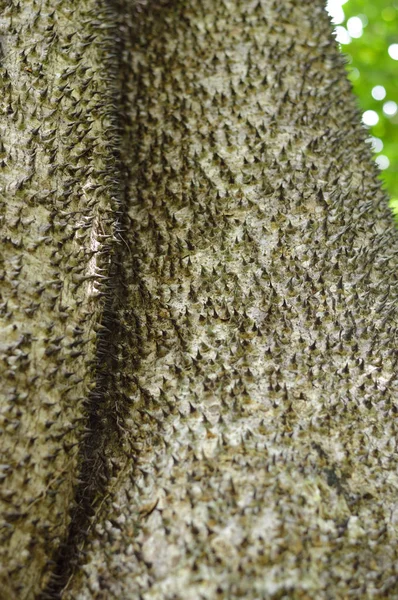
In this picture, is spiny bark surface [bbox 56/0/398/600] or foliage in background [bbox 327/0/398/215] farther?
foliage in background [bbox 327/0/398/215]

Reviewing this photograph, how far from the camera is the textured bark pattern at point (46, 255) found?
1.84 metres

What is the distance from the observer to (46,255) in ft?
6.93

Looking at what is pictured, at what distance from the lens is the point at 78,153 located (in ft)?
7.86

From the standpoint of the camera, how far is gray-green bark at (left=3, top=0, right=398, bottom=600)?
1760mm

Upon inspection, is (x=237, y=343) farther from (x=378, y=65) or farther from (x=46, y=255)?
(x=378, y=65)

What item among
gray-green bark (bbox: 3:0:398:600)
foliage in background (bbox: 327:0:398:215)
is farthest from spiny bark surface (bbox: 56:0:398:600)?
foliage in background (bbox: 327:0:398:215)

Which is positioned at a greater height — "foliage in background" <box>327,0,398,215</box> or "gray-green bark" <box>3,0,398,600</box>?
"gray-green bark" <box>3,0,398,600</box>

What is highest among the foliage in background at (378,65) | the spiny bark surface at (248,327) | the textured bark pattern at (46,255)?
the textured bark pattern at (46,255)

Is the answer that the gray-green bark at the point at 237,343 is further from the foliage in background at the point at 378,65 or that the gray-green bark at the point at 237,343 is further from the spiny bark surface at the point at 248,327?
the foliage in background at the point at 378,65

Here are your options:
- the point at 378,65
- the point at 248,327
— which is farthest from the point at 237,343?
the point at 378,65

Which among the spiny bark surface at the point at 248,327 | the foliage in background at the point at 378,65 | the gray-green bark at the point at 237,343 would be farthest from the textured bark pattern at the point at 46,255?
the foliage in background at the point at 378,65

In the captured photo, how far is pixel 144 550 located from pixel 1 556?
40cm

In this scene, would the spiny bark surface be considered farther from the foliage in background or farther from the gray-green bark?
the foliage in background

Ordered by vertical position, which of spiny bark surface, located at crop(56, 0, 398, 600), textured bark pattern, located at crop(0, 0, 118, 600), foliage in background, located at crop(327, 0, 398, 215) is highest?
textured bark pattern, located at crop(0, 0, 118, 600)
